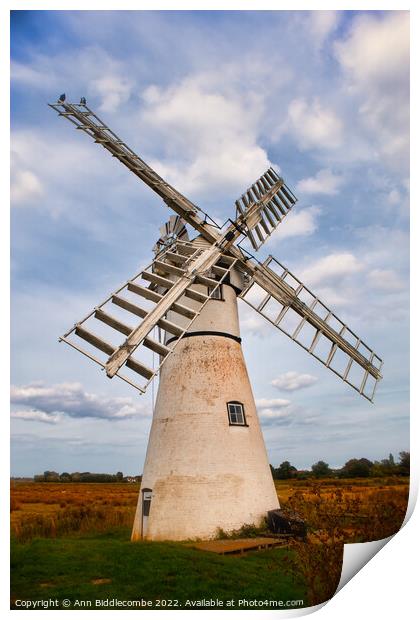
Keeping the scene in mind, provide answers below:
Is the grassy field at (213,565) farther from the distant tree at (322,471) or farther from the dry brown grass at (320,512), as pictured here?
the distant tree at (322,471)

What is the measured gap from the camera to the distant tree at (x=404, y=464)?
9.12 metres

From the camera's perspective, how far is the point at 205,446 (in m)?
10.9

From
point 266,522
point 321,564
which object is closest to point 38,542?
point 266,522

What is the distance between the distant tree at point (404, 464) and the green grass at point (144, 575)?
9.33ft

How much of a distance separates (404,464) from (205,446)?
13.4 feet

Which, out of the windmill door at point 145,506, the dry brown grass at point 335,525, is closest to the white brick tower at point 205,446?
the windmill door at point 145,506

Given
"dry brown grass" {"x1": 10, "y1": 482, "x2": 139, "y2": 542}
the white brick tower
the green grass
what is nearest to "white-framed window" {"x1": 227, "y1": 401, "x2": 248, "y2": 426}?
the white brick tower

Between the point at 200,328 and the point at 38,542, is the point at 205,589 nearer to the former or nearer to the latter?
the point at 38,542

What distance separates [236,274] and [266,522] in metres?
6.11

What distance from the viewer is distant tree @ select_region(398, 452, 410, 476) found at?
912cm

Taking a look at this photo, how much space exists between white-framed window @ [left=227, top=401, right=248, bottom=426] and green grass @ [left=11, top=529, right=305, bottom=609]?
3060 millimetres

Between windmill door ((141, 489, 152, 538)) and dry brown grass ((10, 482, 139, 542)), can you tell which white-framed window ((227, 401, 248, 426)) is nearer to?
windmill door ((141, 489, 152, 538))

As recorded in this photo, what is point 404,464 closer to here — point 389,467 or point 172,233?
point 389,467

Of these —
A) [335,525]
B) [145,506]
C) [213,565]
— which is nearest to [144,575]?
[213,565]
